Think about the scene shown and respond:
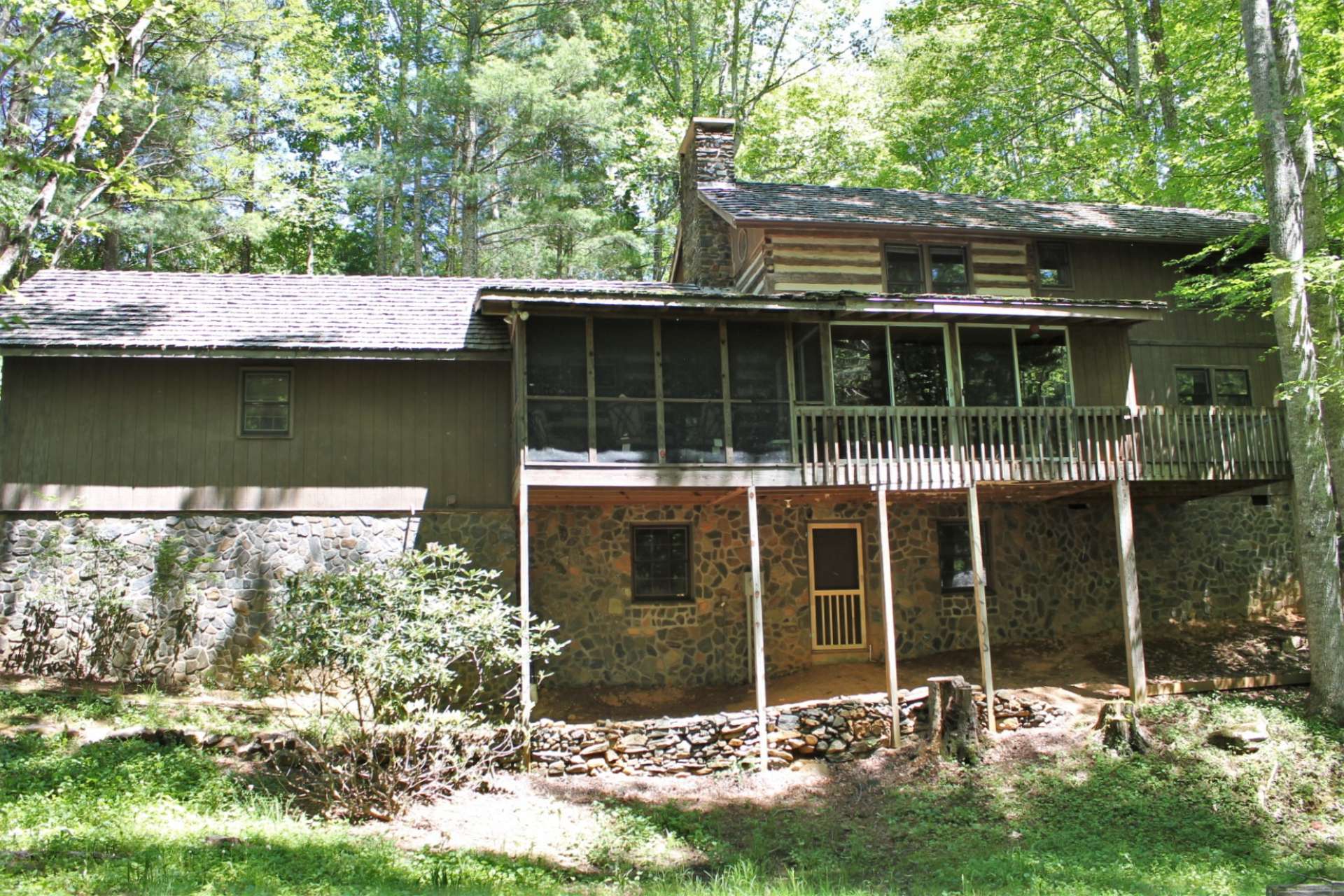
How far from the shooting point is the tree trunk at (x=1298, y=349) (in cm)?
1320

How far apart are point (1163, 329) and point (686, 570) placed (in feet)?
32.1

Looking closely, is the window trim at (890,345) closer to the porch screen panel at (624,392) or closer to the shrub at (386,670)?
the porch screen panel at (624,392)

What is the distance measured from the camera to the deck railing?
1369 cm

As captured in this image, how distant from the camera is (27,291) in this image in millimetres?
15414

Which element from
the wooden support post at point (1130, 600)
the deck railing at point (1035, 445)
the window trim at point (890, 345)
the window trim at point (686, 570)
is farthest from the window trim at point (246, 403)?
the wooden support post at point (1130, 600)

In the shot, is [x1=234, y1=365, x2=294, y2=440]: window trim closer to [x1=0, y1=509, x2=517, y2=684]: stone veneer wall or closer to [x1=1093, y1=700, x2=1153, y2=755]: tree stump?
[x1=0, y1=509, x2=517, y2=684]: stone veneer wall

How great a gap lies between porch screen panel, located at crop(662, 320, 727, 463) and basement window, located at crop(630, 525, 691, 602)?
272 cm

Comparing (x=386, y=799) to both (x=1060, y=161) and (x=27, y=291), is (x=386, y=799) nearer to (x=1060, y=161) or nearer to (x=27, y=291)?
(x=27, y=291)

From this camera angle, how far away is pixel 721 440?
1341 centimetres

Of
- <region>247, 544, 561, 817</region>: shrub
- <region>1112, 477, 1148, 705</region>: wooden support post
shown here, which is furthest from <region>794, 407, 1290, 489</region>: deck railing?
<region>247, 544, 561, 817</region>: shrub

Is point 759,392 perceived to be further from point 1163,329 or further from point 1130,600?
point 1163,329

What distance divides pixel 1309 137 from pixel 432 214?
77.2 feet

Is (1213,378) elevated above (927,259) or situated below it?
below

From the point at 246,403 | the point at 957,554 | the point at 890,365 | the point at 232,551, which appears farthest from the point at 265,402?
the point at 957,554
